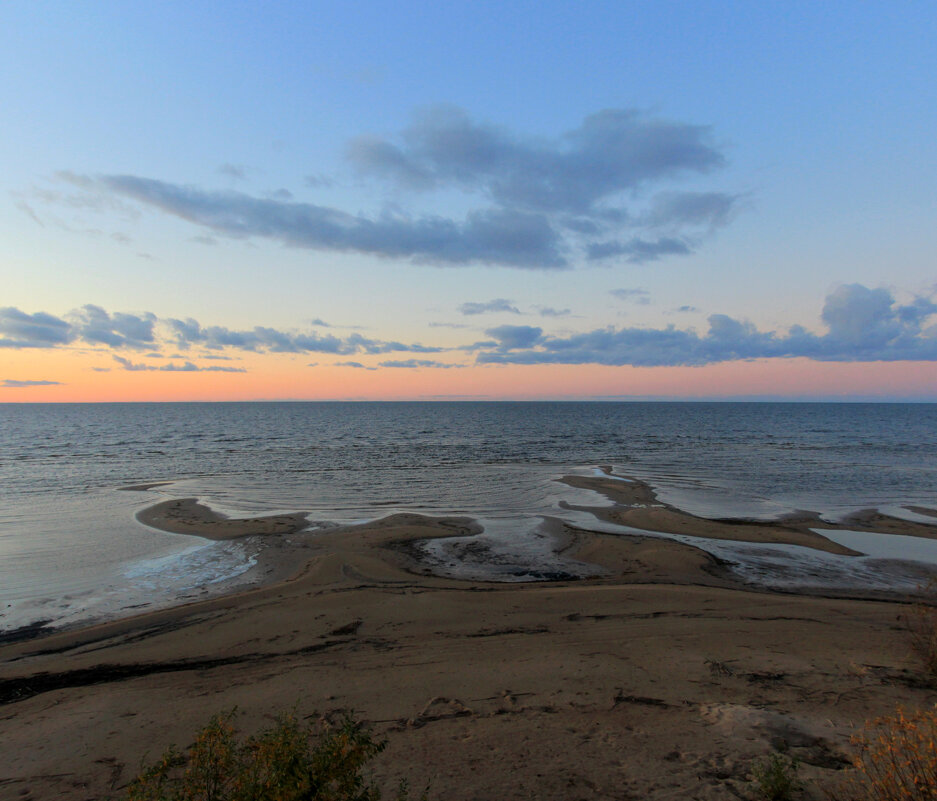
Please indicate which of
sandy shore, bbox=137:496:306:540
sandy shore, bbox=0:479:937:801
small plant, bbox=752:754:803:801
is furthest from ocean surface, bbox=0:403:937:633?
small plant, bbox=752:754:803:801

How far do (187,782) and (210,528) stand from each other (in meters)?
17.0

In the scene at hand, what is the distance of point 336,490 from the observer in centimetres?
2780

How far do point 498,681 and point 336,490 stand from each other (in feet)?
70.5

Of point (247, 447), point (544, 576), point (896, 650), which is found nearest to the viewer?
point (896, 650)

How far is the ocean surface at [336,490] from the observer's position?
13977 millimetres

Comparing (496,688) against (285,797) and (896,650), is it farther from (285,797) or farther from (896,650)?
(896,650)

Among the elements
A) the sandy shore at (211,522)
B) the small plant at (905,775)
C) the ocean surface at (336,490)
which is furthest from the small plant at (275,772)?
the sandy shore at (211,522)

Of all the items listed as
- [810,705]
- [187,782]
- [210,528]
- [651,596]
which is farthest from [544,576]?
[210,528]

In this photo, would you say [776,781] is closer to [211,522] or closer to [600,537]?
[600,537]

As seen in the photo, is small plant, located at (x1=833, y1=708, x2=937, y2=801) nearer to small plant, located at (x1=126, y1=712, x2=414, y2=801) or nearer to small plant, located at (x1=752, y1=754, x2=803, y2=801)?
small plant, located at (x1=752, y1=754, x2=803, y2=801)

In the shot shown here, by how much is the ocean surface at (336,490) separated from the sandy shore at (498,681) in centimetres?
262

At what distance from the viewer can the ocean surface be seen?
14.0 meters

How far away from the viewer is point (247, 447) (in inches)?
2028

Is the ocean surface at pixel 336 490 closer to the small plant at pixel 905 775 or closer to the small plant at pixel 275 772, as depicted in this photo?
the small plant at pixel 275 772
